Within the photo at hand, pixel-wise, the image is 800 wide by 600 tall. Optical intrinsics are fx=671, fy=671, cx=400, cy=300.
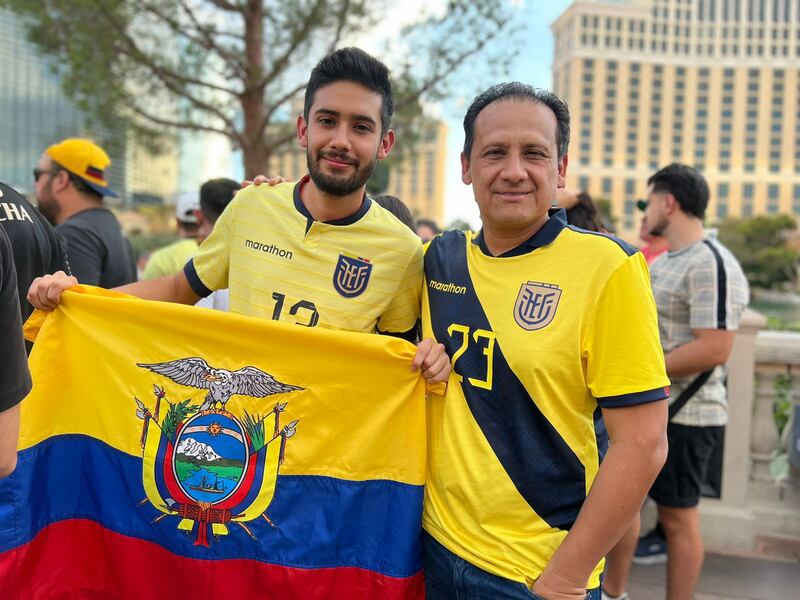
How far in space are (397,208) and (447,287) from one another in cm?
106

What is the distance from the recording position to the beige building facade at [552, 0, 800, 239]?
375 ft

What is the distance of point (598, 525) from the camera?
58.3 inches

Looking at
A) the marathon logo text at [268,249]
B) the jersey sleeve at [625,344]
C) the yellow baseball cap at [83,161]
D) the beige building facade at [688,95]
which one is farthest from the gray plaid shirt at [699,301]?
the beige building facade at [688,95]

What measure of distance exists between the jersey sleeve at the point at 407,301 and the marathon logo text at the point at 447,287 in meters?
0.14

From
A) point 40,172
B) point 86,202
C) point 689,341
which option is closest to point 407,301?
point 689,341

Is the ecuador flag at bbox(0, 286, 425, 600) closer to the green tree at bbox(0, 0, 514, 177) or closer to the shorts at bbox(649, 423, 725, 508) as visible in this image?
the shorts at bbox(649, 423, 725, 508)

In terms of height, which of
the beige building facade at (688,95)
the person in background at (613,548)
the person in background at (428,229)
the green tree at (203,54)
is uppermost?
the beige building facade at (688,95)

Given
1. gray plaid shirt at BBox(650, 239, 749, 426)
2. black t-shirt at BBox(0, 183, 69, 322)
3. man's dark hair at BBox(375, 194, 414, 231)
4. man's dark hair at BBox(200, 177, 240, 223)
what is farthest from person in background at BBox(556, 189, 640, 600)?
black t-shirt at BBox(0, 183, 69, 322)

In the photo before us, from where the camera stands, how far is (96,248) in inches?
129

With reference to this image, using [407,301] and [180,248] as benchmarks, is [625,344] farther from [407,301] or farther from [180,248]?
[180,248]

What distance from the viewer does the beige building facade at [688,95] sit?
114 meters

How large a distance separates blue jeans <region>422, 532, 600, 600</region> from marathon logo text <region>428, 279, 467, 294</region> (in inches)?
25.7

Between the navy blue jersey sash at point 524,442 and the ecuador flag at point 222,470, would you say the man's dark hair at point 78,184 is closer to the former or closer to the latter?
the ecuador flag at point 222,470

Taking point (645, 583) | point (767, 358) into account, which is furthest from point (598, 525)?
point (767, 358)
